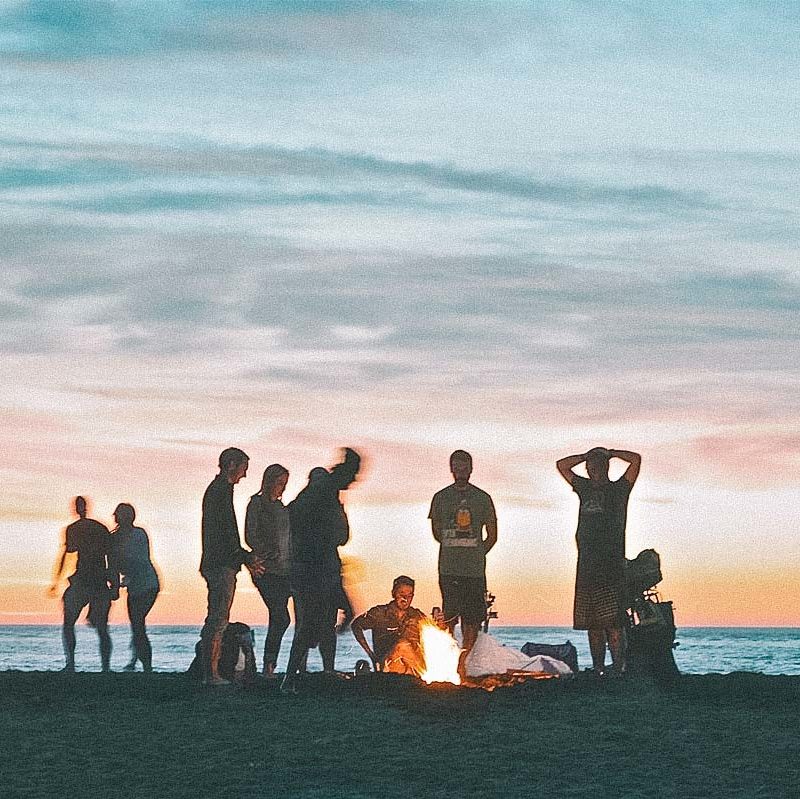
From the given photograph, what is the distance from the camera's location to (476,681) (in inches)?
619

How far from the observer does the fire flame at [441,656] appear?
1625 centimetres

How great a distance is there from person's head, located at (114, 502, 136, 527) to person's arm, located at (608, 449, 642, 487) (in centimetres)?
611

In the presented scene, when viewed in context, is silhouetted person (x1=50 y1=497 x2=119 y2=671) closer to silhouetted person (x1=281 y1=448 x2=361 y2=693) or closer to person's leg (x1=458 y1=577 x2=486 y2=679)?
silhouetted person (x1=281 y1=448 x2=361 y2=693)

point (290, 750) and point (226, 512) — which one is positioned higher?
point (226, 512)

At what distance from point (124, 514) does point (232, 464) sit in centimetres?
457

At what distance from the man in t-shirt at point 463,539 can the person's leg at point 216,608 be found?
2.08 metres

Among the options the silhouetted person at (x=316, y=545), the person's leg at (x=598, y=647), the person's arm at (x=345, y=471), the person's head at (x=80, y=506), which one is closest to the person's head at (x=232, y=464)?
the silhouetted person at (x=316, y=545)

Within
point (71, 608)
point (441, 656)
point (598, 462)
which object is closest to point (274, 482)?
point (441, 656)

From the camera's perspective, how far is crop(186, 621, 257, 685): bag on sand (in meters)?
15.9

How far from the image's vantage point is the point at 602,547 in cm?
1567

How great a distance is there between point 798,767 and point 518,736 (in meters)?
2.21

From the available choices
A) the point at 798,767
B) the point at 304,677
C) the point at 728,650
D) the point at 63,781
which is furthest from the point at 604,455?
the point at 728,650

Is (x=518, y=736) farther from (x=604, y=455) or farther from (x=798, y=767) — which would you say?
(x=604, y=455)

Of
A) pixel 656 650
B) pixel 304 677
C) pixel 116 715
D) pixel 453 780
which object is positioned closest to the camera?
pixel 453 780
